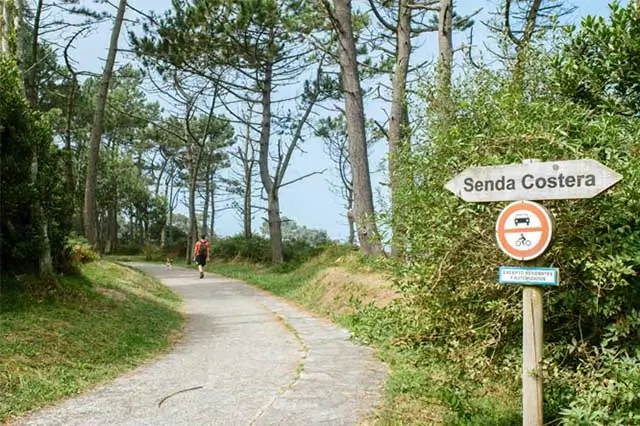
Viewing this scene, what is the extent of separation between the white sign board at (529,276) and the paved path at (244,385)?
5.92ft

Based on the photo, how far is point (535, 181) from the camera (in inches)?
126

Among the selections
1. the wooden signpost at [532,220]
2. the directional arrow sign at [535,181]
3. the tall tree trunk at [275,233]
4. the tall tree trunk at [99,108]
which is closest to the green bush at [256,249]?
the tall tree trunk at [275,233]

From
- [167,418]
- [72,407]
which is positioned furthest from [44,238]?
[167,418]

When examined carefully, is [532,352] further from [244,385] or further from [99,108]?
[99,108]

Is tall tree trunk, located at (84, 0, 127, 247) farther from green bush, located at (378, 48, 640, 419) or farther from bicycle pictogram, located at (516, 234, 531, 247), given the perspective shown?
bicycle pictogram, located at (516, 234, 531, 247)

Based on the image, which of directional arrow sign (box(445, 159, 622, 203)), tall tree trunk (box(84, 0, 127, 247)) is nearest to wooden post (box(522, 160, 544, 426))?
directional arrow sign (box(445, 159, 622, 203))

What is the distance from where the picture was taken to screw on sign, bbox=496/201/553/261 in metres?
3.12

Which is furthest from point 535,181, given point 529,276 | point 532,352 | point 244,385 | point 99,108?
point 99,108

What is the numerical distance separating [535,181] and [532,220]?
0.23m

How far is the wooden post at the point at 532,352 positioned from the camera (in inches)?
126

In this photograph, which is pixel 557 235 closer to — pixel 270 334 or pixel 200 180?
pixel 270 334

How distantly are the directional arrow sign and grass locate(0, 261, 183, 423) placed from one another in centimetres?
384

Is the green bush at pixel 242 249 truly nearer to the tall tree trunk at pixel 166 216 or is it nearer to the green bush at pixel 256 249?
the green bush at pixel 256 249

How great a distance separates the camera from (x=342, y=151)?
3631 centimetres
